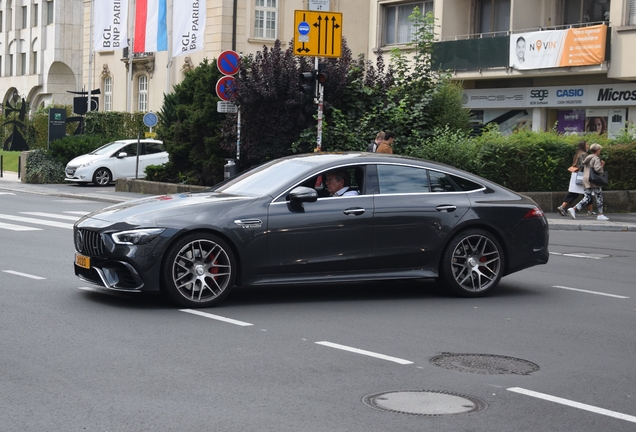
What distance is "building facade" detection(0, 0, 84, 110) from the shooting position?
75875 millimetres

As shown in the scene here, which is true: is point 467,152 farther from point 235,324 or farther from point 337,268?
point 235,324

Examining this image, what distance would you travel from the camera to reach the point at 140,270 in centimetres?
938

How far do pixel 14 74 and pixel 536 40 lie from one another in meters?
55.7

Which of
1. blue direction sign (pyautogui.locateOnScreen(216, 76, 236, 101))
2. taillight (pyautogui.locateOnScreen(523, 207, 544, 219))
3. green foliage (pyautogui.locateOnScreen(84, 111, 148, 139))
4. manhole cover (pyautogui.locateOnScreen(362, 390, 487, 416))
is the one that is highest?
blue direction sign (pyautogui.locateOnScreen(216, 76, 236, 101))

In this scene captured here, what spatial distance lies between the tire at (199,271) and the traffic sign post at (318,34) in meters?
12.6

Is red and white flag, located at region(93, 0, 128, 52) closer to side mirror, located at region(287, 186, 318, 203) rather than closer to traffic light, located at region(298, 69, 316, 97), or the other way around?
traffic light, located at region(298, 69, 316, 97)

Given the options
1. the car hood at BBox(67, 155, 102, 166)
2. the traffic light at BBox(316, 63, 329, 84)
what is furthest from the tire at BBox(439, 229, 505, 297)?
the car hood at BBox(67, 155, 102, 166)

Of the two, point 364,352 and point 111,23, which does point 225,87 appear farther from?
point 111,23

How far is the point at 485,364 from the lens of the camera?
7.49 meters

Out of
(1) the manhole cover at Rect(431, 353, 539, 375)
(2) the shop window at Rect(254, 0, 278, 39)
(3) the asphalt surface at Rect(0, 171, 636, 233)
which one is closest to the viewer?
(1) the manhole cover at Rect(431, 353, 539, 375)

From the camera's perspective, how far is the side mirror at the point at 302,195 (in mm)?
9913

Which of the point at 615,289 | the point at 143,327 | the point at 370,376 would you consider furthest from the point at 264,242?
the point at 615,289

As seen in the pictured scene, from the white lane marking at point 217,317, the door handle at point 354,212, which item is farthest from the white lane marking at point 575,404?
the door handle at point 354,212

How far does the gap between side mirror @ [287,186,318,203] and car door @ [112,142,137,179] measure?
25.1 meters
